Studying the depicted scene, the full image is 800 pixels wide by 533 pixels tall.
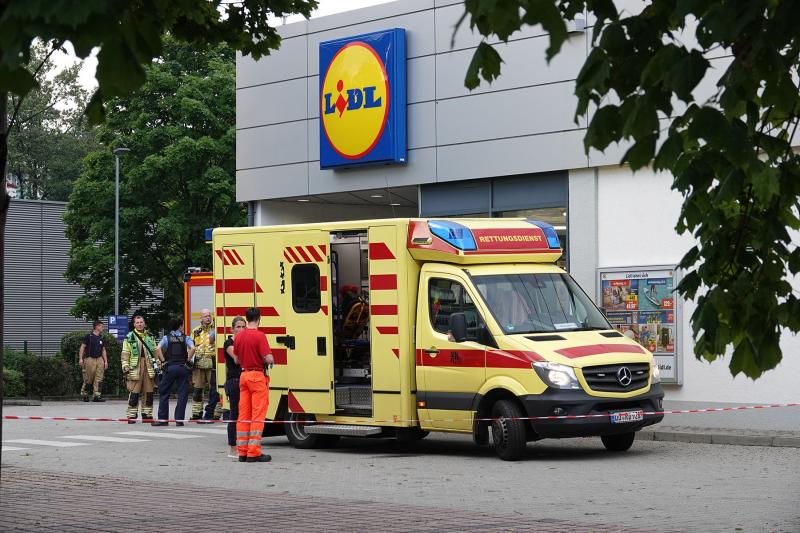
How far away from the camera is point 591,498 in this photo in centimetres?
1211

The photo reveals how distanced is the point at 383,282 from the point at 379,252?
0.39m

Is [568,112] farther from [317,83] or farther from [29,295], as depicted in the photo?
[29,295]

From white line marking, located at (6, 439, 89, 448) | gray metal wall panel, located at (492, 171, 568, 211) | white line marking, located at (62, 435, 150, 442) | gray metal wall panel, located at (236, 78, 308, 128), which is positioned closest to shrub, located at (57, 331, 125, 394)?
gray metal wall panel, located at (236, 78, 308, 128)

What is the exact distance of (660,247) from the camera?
2394 centimetres

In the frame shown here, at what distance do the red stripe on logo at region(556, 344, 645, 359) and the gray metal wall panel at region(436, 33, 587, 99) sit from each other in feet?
28.8

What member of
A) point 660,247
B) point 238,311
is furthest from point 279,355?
point 660,247

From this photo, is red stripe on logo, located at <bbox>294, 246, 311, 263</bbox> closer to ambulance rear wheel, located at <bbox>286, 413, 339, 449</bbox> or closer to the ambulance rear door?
the ambulance rear door

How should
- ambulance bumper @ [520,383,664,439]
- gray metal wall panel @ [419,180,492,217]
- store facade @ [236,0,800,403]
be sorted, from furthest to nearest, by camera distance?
gray metal wall panel @ [419,180,492,217] < store facade @ [236,0,800,403] < ambulance bumper @ [520,383,664,439]

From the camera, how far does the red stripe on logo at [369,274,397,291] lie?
56.1ft

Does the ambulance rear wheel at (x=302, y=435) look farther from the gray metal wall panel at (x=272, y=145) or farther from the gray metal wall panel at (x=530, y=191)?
the gray metal wall panel at (x=272, y=145)

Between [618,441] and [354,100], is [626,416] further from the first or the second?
[354,100]

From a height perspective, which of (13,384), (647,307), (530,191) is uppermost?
(530,191)

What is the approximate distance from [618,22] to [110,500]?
25.9ft

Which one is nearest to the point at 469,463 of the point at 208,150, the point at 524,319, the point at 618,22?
the point at 524,319
